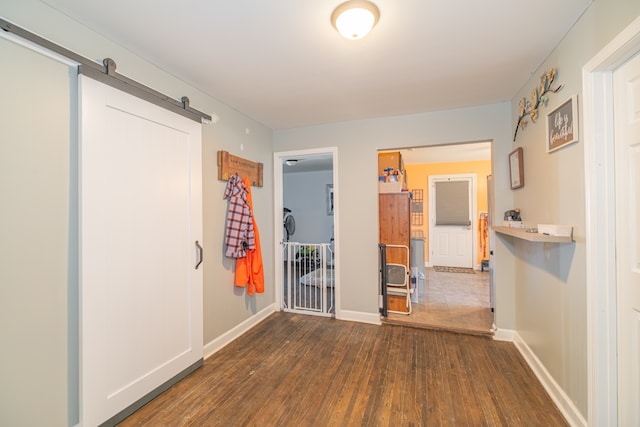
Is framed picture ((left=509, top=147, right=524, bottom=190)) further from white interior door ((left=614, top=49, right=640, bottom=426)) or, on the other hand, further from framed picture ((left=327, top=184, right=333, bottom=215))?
framed picture ((left=327, top=184, right=333, bottom=215))

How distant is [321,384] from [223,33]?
8.30 feet

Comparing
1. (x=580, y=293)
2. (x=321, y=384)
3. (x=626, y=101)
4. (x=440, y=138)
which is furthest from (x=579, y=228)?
(x=321, y=384)

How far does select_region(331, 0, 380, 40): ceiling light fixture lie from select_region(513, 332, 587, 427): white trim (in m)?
2.52

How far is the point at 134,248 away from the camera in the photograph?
5.79 ft

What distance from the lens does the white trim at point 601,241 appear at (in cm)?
134

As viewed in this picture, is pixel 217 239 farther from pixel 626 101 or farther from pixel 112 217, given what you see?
pixel 626 101

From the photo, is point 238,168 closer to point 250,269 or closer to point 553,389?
point 250,269

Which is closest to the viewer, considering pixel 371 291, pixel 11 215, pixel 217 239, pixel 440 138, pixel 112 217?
pixel 11 215

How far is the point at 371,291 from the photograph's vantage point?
3164 mm

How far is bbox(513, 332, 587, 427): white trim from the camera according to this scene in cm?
157

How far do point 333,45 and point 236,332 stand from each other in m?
2.78

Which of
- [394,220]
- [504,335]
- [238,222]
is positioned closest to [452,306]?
[504,335]

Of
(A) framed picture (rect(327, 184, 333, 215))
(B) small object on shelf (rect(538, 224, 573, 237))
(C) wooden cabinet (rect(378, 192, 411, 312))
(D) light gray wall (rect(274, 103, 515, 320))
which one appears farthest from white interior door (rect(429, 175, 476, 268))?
(B) small object on shelf (rect(538, 224, 573, 237))

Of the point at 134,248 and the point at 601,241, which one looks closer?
the point at 601,241
